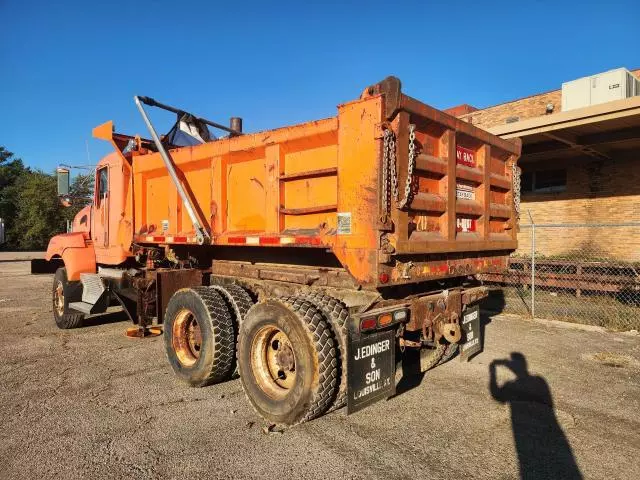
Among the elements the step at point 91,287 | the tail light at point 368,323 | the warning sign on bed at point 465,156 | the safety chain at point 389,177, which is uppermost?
the warning sign on bed at point 465,156

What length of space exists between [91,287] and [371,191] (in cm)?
595

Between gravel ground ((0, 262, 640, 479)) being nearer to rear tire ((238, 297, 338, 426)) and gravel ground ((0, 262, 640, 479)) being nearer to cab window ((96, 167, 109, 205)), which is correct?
rear tire ((238, 297, 338, 426))

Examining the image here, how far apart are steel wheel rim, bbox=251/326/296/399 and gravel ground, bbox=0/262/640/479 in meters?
0.34

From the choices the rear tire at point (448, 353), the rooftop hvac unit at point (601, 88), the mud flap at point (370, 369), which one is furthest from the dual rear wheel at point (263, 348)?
the rooftop hvac unit at point (601, 88)

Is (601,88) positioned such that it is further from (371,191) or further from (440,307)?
(371,191)

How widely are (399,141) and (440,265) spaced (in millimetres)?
1384

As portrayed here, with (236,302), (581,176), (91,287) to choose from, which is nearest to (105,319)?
(91,287)

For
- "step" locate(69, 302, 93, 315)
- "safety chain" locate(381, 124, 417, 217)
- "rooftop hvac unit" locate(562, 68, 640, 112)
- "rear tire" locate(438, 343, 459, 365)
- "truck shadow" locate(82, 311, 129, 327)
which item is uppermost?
"rooftop hvac unit" locate(562, 68, 640, 112)

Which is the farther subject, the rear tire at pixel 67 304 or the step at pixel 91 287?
the rear tire at pixel 67 304

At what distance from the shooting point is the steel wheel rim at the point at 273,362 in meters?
3.98

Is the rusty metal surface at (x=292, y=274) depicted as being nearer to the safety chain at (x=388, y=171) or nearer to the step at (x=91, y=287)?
the safety chain at (x=388, y=171)

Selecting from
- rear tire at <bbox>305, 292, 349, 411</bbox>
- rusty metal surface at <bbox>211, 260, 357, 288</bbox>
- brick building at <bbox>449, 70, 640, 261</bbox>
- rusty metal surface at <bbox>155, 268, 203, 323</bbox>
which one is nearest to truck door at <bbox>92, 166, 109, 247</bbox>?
rusty metal surface at <bbox>155, 268, 203, 323</bbox>

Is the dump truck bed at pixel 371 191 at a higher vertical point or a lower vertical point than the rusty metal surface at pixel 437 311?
higher

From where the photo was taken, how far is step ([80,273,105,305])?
7.33m
